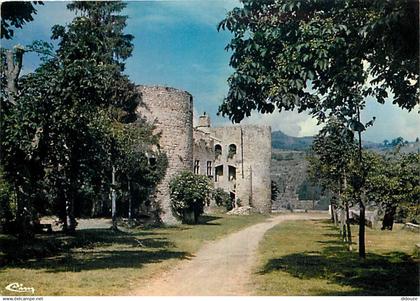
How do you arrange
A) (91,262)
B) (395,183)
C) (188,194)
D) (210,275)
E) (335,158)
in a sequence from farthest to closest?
(188,194) < (335,158) < (395,183) < (91,262) < (210,275)

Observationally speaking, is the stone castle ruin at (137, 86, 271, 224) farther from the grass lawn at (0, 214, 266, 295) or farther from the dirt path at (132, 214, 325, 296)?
the dirt path at (132, 214, 325, 296)

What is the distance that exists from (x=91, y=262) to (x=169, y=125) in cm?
→ 1673

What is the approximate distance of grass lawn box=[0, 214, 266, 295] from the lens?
347 inches

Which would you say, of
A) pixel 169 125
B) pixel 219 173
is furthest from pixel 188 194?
pixel 219 173

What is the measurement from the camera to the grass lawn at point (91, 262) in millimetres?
8820

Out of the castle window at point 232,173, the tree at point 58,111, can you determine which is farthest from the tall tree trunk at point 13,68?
the castle window at point 232,173

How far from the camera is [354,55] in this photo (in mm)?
8336

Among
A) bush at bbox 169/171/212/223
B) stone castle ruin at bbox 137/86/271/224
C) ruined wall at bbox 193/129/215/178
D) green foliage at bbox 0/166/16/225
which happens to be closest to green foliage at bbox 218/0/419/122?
green foliage at bbox 0/166/16/225

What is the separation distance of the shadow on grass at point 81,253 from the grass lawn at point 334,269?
9.20 ft

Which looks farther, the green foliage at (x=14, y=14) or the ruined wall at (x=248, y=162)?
the ruined wall at (x=248, y=162)

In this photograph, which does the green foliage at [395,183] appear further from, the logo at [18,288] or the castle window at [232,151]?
the castle window at [232,151]

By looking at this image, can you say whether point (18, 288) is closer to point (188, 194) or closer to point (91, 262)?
point (91, 262)

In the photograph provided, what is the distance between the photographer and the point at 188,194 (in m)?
26.7

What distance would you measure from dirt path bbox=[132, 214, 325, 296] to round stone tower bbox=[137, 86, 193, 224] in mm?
12249
